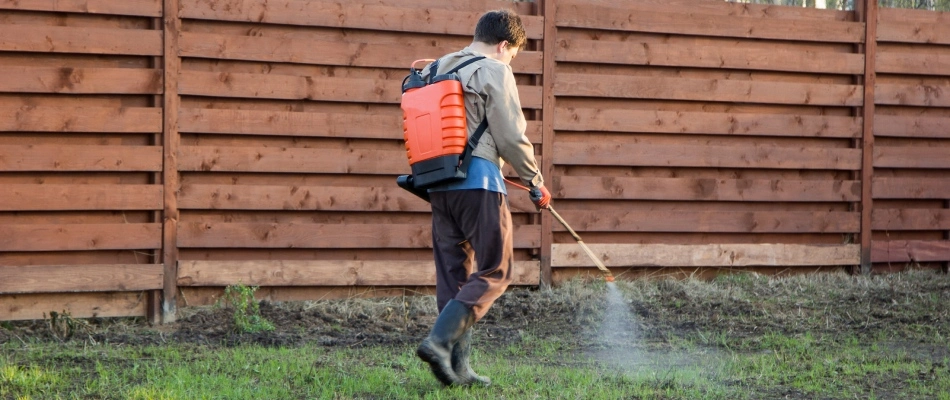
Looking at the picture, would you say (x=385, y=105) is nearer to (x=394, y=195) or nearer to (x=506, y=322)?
(x=394, y=195)

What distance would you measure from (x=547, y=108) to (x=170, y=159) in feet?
8.42

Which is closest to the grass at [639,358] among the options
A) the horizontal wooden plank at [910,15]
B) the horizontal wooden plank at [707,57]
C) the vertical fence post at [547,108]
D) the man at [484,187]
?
the man at [484,187]

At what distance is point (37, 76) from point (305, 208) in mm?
1805

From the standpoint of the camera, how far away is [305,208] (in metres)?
6.67

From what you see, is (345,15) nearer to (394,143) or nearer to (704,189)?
(394,143)

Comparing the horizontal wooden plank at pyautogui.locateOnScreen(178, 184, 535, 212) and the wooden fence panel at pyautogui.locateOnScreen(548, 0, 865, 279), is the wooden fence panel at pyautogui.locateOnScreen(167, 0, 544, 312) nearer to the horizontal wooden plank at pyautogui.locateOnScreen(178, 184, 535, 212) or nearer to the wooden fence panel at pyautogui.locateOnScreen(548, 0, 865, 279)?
the horizontal wooden plank at pyautogui.locateOnScreen(178, 184, 535, 212)

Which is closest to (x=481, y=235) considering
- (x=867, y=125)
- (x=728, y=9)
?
(x=728, y=9)

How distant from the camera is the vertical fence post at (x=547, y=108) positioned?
7.09m

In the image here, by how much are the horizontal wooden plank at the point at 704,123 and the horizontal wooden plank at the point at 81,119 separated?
2755 millimetres

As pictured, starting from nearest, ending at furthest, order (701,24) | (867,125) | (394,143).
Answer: (394,143) < (701,24) < (867,125)

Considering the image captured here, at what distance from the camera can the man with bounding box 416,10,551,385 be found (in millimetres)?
4191

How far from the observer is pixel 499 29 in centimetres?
432

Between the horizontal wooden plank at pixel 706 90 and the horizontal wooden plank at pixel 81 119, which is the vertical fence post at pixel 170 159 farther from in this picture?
the horizontal wooden plank at pixel 706 90

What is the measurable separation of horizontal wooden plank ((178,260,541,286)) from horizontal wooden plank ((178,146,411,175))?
61cm
